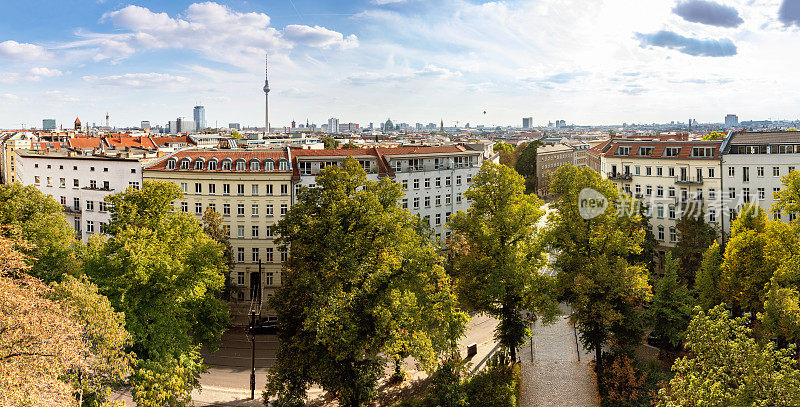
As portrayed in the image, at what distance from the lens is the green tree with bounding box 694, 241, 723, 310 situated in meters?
48.6

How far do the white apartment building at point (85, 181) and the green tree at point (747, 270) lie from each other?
5984cm

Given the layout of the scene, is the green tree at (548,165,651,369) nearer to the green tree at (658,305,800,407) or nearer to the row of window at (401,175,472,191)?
the green tree at (658,305,800,407)

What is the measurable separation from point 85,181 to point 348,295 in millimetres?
51788

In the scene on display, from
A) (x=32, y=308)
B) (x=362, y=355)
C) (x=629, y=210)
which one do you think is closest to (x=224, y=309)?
(x=362, y=355)

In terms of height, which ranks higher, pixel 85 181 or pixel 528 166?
pixel 528 166

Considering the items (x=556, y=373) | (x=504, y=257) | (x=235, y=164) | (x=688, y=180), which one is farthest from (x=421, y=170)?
(x=556, y=373)

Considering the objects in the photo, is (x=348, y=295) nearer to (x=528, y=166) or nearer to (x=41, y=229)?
(x=41, y=229)

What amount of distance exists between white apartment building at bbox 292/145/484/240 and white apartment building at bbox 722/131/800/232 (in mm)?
30468

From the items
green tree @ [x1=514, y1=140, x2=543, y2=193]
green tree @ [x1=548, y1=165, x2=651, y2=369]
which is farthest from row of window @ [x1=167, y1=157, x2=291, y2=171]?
green tree @ [x1=514, y1=140, x2=543, y2=193]

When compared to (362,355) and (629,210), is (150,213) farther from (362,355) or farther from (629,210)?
(629,210)

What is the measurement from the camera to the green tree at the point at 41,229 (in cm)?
4009

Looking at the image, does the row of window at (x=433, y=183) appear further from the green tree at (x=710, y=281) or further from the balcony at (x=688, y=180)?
the green tree at (x=710, y=281)

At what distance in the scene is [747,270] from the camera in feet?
150

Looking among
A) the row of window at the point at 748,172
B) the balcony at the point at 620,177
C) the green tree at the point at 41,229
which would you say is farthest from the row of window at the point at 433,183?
the green tree at the point at 41,229
